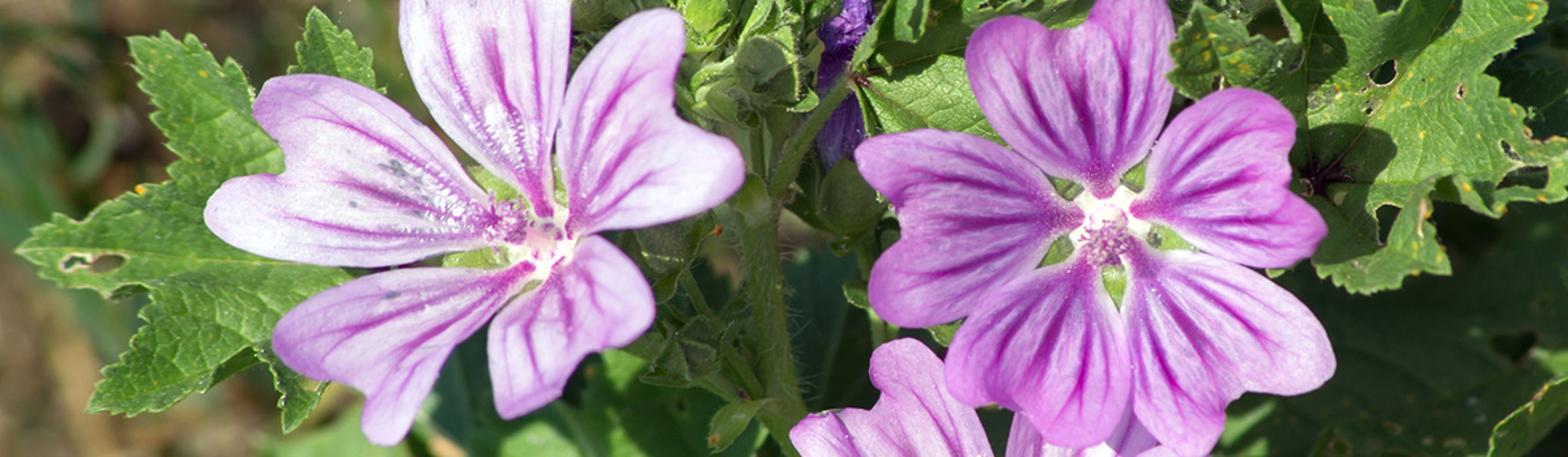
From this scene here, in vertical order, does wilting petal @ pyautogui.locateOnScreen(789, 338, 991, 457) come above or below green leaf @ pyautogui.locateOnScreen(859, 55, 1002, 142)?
below

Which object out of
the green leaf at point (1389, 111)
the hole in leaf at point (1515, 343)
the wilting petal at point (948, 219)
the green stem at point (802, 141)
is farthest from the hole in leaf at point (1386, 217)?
the green stem at point (802, 141)

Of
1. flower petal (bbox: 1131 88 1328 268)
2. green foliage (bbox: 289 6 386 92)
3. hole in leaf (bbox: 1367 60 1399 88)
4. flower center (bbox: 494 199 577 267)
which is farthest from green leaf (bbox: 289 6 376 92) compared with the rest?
hole in leaf (bbox: 1367 60 1399 88)

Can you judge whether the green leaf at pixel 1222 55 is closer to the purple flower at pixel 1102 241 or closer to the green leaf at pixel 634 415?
the purple flower at pixel 1102 241

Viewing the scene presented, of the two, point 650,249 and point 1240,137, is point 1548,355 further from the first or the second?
point 650,249

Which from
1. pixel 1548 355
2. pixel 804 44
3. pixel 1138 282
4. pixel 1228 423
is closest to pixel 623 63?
pixel 804 44

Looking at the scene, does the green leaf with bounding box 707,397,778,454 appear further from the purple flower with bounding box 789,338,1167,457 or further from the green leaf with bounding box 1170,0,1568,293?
the green leaf with bounding box 1170,0,1568,293

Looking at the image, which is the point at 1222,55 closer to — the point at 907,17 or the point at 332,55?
the point at 907,17
